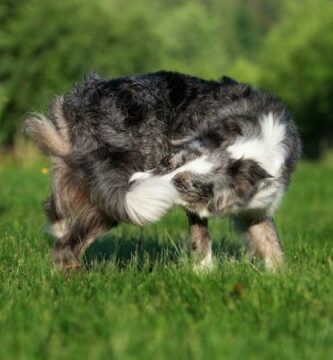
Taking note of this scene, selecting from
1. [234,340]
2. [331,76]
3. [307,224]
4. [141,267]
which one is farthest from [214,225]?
[331,76]

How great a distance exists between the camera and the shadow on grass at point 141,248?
6.07 m

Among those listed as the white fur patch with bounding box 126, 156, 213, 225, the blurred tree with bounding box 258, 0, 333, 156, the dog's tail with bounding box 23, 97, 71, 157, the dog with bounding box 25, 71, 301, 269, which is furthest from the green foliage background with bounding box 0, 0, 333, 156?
the white fur patch with bounding box 126, 156, 213, 225

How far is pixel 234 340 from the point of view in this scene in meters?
3.32

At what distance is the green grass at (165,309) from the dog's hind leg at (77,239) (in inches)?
4.8

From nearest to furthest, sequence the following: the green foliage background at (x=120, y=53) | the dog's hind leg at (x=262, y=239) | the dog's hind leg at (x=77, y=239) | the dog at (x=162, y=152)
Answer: the dog at (x=162, y=152) → the dog's hind leg at (x=77, y=239) → the dog's hind leg at (x=262, y=239) → the green foliage background at (x=120, y=53)

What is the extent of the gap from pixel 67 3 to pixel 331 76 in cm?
1092

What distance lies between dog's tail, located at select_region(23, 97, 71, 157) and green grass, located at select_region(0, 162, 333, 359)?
2.90 ft

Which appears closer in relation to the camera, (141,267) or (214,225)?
(141,267)

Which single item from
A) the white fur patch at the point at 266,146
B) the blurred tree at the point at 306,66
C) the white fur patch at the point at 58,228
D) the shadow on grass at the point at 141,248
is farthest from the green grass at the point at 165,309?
the blurred tree at the point at 306,66

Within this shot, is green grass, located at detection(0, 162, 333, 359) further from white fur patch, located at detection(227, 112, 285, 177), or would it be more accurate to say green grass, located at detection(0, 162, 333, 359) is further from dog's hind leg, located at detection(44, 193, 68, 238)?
white fur patch, located at detection(227, 112, 285, 177)

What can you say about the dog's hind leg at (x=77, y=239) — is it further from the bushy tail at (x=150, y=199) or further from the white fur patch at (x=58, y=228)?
the bushy tail at (x=150, y=199)

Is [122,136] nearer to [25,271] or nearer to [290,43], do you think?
[25,271]

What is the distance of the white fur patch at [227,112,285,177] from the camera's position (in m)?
4.87

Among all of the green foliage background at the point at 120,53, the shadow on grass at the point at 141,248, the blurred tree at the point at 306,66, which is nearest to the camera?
the shadow on grass at the point at 141,248
